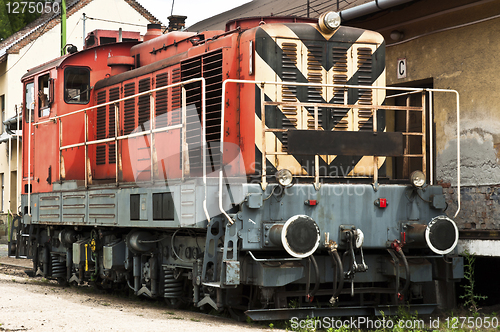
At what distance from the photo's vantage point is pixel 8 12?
34.5m

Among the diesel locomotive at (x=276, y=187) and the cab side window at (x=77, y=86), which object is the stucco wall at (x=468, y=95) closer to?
the diesel locomotive at (x=276, y=187)

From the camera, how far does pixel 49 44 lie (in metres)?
26.5

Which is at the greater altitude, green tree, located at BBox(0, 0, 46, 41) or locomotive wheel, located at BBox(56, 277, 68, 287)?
green tree, located at BBox(0, 0, 46, 41)

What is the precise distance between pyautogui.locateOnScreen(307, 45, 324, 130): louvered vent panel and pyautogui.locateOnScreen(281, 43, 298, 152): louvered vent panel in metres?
0.16

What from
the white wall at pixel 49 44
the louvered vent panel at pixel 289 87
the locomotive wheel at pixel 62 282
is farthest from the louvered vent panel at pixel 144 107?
the white wall at pixel 49 44

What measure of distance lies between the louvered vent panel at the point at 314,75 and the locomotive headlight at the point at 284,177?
866 millimetres

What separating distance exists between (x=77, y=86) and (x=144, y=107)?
6.84 ft

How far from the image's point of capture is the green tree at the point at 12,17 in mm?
33438

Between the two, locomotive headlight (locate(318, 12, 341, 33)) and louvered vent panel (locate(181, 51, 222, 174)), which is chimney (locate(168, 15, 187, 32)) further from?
locomotive headlight (locate(318, 12, 341, 33))

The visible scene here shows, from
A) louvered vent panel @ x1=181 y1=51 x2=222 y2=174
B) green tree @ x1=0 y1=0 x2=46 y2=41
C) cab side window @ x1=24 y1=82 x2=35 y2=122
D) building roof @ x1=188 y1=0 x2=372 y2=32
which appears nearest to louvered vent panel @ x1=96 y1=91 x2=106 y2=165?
cab side window @ x1=24 y1=82 x2=35 y2=122

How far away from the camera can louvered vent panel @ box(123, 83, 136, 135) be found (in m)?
8.80

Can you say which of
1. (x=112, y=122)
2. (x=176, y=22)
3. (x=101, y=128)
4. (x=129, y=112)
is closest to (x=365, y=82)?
(x=129, y=112)

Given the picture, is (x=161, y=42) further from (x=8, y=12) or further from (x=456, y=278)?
(x=8, y=12)

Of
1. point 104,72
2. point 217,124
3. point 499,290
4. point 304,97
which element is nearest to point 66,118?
point 104,72
